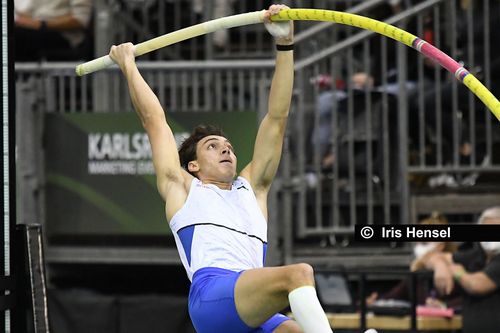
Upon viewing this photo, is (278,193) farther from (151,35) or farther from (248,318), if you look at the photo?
(248,318)

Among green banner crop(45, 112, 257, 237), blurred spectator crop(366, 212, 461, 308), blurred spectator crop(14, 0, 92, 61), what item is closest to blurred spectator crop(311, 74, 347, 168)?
green banner crop(45, 112, 257, 237)

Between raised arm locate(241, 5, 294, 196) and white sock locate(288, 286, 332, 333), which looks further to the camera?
raised arm locate(241, 5, 294, 196)

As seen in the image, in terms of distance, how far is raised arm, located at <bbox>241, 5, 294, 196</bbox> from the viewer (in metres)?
7.60

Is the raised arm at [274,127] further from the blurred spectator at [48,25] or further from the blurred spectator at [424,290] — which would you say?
the blurred spectator at [48,25]

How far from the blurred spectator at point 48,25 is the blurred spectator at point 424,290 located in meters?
3.80

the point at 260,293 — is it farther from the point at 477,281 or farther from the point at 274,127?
the point at 477,281

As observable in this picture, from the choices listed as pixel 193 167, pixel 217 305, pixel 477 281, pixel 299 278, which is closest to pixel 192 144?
pixel 193 167

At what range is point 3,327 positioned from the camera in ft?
24.3

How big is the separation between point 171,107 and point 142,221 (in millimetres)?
Result: 1038

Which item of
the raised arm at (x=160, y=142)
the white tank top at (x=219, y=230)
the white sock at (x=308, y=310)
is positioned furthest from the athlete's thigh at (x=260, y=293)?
the raised arm at (x=160, y=142)

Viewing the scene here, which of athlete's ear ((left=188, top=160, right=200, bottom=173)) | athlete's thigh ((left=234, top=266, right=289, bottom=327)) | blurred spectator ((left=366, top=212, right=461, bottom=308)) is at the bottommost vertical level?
blurred spectator ((left=366, top=212, right=461, bottom=308))

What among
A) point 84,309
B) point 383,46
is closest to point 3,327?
point 84,309

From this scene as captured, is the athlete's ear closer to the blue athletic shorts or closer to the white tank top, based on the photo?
the white tank top

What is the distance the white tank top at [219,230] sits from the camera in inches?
280
